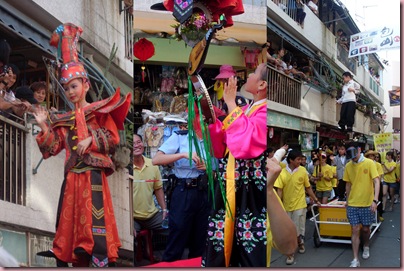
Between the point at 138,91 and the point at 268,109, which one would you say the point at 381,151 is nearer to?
the point at 268,109

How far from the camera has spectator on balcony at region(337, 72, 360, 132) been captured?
253 centimetres

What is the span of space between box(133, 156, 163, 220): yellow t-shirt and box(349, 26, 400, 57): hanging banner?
1389mm

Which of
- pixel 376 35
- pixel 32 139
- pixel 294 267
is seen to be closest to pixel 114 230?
pixel 32 139

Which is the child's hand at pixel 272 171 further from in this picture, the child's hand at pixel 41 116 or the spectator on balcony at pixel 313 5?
the child's hand at pixel 41 116

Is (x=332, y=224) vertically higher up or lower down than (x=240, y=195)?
lower down

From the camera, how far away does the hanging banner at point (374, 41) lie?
2.56 m

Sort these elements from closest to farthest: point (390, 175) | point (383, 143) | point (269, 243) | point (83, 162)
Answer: point (269, 243) → point (83, 162) → point (383, 143) → point (390, 175)

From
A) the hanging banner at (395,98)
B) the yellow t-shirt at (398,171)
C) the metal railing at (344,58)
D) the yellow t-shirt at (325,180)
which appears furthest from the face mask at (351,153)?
the metal railing at (344,58)

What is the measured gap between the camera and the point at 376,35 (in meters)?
2.61

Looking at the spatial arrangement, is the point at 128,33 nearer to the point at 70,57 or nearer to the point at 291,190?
the point at 70,57

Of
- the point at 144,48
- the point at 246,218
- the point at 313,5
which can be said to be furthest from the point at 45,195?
the point at 313,5

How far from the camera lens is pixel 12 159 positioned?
232 cm

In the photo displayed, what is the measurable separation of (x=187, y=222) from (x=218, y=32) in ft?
3.24

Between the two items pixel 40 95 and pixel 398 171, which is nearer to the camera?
pixel 40 95
